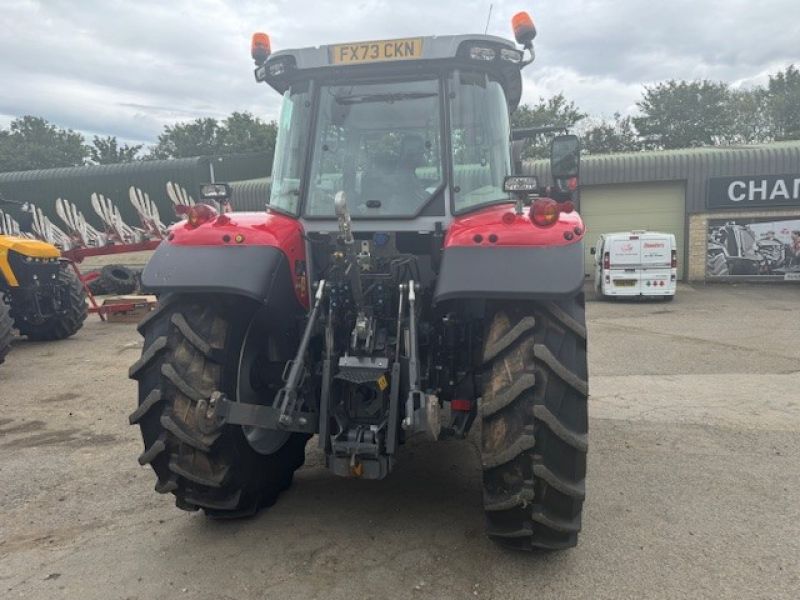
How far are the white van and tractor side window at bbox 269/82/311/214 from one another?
12.6 m

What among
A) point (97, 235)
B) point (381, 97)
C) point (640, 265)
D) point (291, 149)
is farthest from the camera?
point (640, 265)

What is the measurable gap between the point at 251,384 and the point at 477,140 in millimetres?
1927

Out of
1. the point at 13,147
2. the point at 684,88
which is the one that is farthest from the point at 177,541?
the point at 13,147

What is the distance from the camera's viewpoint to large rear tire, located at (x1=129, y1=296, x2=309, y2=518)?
3.05 m

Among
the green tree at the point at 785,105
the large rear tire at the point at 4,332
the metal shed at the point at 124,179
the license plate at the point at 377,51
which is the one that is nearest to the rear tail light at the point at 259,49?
the license plate at the point at 377,51

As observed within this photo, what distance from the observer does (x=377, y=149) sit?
362 centimetres

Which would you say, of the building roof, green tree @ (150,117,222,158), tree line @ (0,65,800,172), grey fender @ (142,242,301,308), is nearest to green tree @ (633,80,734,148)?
tree line @ (0,65,800,172)

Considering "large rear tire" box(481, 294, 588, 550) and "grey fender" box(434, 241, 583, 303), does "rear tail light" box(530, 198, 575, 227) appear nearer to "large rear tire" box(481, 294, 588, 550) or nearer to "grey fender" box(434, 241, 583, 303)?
"grey fender" box(434, 241, 583, 303)

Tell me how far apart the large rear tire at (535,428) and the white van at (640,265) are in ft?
42.2

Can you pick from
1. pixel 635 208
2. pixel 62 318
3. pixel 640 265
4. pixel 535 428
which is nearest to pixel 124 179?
pixel 62 318

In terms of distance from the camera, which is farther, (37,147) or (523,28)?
(37,147)

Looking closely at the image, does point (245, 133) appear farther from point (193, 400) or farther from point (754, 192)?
point (193, 400)

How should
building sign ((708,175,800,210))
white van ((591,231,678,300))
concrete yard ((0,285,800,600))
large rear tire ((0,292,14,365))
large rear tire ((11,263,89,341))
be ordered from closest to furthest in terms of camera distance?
1. concrete yard ((0,285,800,600))
2. large rear tire ((0,292,14,365))
3. large rear tire ((11,263,89,341))
4. white van ((591,231,678,300))
5. building sign ((708,175,800,210))

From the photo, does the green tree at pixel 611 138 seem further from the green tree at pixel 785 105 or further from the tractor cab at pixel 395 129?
the tractor cab at pixel 395 129
